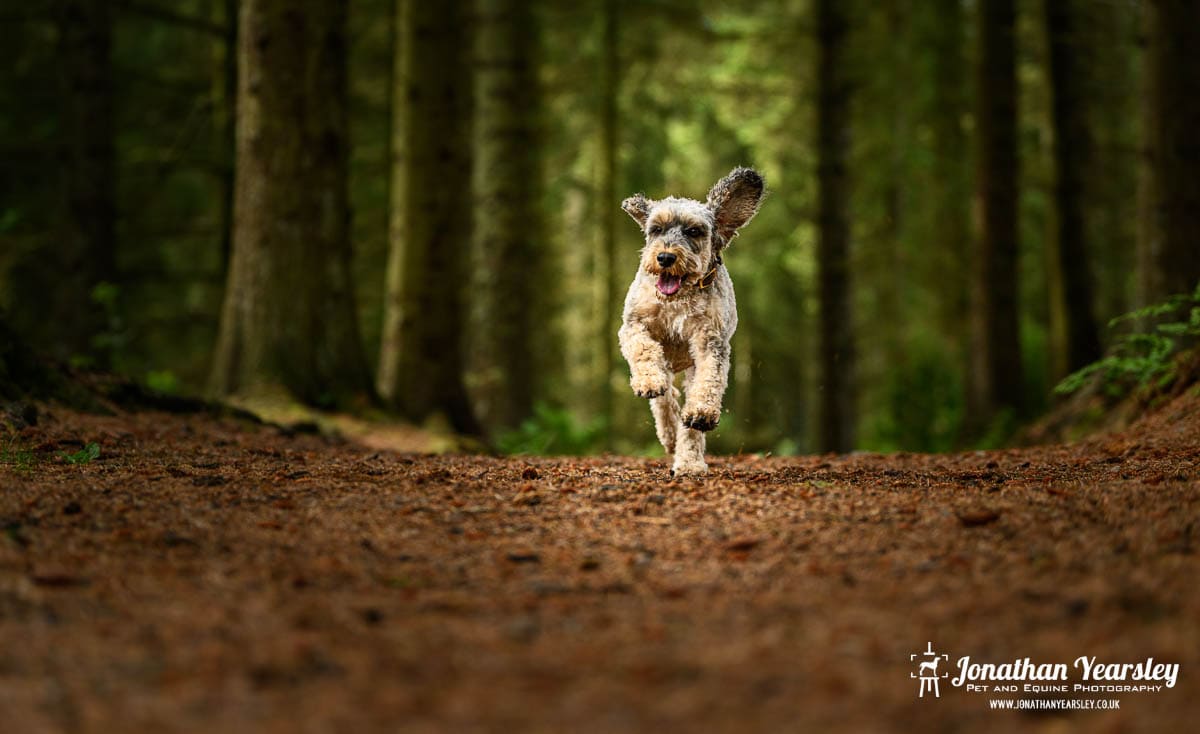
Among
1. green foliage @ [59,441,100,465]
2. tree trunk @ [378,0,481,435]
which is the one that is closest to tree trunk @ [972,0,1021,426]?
tree trunk @ [378,0,481,435]

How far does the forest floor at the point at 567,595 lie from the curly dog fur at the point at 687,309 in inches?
18.2

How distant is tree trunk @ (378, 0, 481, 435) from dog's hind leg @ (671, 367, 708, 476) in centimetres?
717

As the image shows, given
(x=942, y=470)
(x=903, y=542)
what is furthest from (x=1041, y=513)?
(x=942, y=470)

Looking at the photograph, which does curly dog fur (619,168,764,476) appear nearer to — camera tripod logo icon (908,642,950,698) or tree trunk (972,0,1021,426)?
camera tripod logo icon (908,642,950,698)

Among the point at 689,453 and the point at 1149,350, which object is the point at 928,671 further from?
the point at 1149,350

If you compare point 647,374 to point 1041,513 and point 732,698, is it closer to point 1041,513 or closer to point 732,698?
point 1041,513

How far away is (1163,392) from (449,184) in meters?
8.63

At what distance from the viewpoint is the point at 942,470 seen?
23.9 feet

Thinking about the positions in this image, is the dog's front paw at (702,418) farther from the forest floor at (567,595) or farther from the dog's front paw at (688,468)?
the dog's front paw at (688,468)

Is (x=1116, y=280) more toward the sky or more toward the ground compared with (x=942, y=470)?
more toward the sky

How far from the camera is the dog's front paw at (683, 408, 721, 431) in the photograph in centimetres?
612

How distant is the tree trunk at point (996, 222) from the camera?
17.1 m

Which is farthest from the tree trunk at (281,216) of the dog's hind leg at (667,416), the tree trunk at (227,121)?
the tree trunk at (227,121)

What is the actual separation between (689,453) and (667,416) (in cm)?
69
